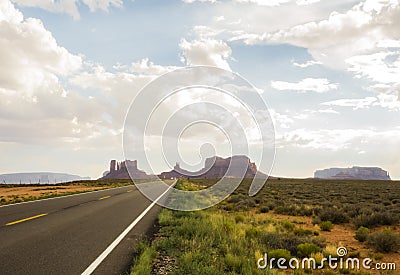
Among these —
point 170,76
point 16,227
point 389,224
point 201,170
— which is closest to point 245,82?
point 170,76

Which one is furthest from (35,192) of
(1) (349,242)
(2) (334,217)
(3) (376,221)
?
(1) (349,242)

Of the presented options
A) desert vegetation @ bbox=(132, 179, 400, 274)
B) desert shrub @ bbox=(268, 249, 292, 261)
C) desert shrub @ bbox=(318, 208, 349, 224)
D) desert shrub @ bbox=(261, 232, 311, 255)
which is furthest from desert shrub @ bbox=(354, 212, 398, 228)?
desert shrub @ bbox=(268, 249, 292, 261)

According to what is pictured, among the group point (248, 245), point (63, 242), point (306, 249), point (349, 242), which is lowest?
point (349, 242)

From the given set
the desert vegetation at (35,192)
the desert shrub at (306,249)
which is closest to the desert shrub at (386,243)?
the desert shrub at (306,249)

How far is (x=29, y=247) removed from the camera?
7.57 meters

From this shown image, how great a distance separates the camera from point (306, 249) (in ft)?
30.3

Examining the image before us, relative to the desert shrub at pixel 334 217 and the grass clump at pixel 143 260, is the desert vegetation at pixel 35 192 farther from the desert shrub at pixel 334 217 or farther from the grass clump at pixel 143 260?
the desert shrub at pixel 334 217

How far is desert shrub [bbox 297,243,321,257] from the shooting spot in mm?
9152

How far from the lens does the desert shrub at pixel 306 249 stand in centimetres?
915

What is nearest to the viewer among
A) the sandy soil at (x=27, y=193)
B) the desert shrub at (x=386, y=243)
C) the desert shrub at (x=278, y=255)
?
the desert shrub at (x=278, y=255)

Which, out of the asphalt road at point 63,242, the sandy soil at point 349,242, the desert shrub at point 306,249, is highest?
the asphalt road at point 63,242

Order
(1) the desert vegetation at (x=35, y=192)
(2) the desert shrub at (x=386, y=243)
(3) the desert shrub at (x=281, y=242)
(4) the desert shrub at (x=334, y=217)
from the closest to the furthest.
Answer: (3) the desert shrub at (x=281, y=242), (2) the desert shrub at (x=386, y=243), (4) the desert shrub at (x=334, y=217), (1) the desert vegetation at (x=35, y=192)

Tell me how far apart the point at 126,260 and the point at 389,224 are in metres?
12.5

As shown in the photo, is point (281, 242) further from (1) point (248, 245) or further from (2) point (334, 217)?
(2) point (334, 217)
